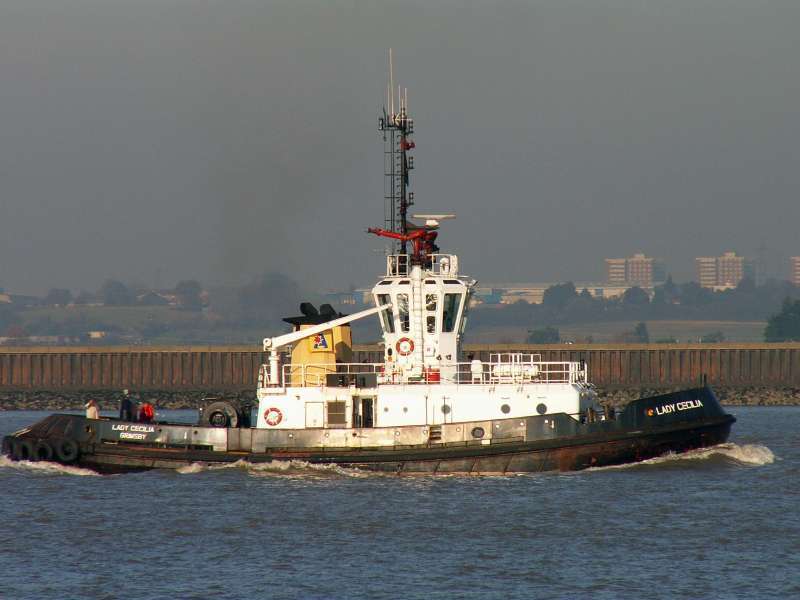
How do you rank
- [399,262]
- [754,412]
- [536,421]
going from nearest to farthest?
[536,421], [399,262], [754,412]

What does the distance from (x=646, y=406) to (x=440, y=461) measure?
4851mm

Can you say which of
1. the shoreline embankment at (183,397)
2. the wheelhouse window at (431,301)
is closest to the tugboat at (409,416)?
the wheelhouse window at (431,301)

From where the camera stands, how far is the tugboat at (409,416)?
3147 cm

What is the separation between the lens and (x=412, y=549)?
2434 cm

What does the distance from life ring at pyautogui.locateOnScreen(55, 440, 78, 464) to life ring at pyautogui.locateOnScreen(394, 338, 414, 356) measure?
805cm

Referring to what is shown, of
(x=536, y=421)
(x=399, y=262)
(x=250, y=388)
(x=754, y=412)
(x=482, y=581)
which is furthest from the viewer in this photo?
(x=250, y=388)

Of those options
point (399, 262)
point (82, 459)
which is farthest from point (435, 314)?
point (82, 459)

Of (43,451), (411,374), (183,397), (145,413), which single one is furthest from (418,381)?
(183,397)

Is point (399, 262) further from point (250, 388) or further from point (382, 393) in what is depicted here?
point (250, 388)

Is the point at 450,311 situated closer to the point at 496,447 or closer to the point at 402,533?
the point at 496,447

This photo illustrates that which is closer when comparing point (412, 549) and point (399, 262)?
point (412, 549)

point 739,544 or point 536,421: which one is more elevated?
point 536,421

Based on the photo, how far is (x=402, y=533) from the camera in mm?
25625

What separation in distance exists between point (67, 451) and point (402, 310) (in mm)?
8661
